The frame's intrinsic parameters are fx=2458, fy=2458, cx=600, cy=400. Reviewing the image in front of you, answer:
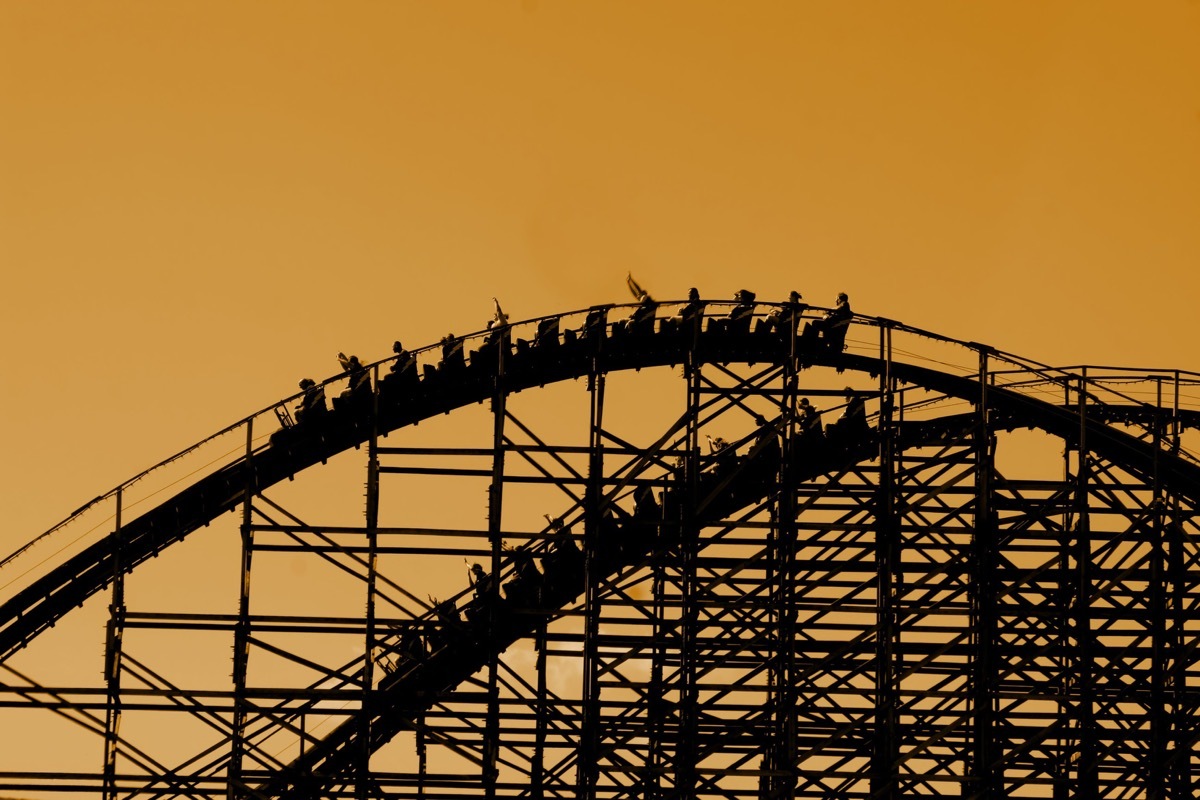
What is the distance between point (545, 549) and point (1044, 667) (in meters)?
5.74

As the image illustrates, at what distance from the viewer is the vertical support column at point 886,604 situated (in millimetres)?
25719

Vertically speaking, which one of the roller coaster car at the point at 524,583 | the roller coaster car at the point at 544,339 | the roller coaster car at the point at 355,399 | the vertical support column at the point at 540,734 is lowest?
the vertical support column at the point at 540,734

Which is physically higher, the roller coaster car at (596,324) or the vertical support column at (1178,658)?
the roller coaster car at (596,324)

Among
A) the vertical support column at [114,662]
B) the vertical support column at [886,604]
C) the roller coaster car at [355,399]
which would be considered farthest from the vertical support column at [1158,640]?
the vertical support column at [114,662]

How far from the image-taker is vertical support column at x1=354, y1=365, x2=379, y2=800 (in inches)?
997

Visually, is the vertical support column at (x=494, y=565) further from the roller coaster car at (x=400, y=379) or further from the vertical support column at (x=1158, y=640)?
the vertical support column at (x=1158, y=640)

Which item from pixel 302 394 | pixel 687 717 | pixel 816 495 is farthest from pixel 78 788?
pixel 816 495

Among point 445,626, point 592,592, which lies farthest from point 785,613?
point 445,626

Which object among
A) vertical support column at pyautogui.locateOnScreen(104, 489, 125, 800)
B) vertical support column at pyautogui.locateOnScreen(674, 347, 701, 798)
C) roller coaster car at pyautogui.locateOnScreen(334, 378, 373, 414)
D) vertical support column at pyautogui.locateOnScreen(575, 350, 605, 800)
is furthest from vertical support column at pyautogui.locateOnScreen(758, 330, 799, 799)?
vertical support column at pyautogui.locateOnScreen(104, 489, 125, 800)

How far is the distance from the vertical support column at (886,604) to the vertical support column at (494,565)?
13.0ft

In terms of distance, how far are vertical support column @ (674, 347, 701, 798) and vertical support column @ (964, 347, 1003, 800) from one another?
2.93 meters

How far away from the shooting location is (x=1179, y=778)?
88.0ft

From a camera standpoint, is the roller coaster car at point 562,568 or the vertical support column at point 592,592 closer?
the vertical support column at point 592,592

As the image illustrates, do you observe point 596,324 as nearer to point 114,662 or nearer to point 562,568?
point 562,568
